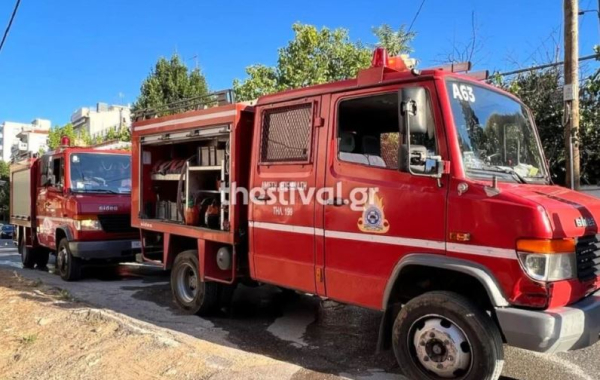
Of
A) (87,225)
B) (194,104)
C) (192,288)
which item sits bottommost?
Answer: (192,288)

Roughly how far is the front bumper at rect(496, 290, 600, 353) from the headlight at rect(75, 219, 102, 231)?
26.8 ft

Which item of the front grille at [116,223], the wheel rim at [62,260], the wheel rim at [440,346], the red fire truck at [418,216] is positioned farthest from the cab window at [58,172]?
the wheel rim at [440,346]

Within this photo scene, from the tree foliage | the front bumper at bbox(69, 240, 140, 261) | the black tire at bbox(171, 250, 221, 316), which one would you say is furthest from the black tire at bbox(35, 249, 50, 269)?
the tree foliage

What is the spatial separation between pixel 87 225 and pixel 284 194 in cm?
A: 592

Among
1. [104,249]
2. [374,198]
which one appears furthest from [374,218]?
[104,249]

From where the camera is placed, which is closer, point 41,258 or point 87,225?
point 87,225

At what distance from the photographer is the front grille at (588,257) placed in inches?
154

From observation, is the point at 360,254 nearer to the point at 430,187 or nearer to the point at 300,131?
the point at 430,187

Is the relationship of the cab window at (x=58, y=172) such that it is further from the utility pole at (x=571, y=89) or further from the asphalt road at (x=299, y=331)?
the utility pole at (x=571, y=89)

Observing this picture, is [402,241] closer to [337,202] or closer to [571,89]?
[337,202]

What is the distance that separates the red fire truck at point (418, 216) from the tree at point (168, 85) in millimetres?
19228

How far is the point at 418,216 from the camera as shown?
4.19 m

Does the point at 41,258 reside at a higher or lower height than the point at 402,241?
lower

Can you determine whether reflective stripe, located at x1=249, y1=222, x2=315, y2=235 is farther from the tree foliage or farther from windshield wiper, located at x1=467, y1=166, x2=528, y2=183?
the tree foliage
